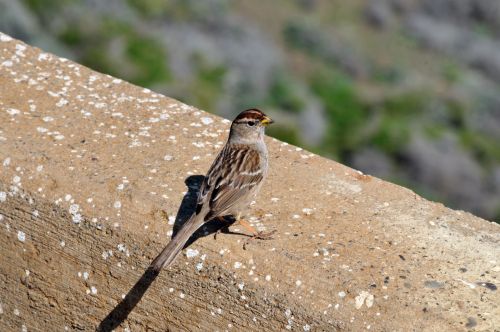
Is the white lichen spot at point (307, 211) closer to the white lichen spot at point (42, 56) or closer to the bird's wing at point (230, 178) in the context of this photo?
the bird's wing at point (230, 178)

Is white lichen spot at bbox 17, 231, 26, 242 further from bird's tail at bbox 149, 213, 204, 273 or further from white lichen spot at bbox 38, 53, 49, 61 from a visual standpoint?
white lichen spot at bbox 38, 53, 49, 61

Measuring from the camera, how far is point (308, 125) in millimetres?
20875

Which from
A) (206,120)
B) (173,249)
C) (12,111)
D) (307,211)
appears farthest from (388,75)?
(173,249)

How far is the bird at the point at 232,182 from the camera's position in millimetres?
4594

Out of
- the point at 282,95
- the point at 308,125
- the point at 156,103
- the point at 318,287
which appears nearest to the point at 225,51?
the point at 282,95

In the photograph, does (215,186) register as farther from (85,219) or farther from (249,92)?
(249,92)

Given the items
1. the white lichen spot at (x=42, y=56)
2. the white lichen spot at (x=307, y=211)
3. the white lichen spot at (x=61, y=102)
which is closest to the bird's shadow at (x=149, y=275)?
the white lichen spot at (x=307, y=211)

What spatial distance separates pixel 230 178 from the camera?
5.23 metres

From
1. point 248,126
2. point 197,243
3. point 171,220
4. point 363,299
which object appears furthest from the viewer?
point 248,126

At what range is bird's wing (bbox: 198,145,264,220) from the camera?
493 centimetres

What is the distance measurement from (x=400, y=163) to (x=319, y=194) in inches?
623

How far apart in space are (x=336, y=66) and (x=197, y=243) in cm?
2190

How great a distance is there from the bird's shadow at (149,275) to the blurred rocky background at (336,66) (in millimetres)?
11794

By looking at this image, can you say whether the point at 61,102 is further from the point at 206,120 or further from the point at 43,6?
the point at 43,6
